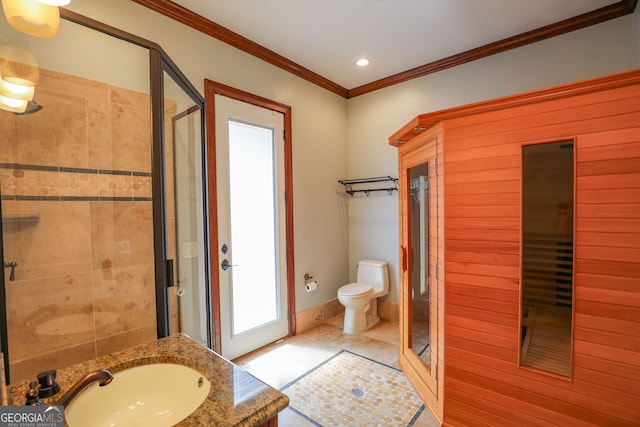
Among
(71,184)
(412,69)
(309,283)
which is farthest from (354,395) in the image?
(412,69)

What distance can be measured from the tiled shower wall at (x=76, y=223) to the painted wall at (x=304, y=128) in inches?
32.8

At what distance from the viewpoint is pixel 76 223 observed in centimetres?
146

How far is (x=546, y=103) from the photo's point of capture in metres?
1.41

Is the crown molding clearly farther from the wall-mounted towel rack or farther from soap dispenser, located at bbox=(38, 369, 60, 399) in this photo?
soap dispenser, located at bbox=(38, 369, 60, 399)

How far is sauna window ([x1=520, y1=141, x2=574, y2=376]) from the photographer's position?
1463 millimetres

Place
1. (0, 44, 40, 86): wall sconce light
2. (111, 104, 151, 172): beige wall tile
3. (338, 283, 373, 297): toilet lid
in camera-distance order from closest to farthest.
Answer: (0, 44, 40, 86): wall sconce light < (111, 104, 151, 172): beige wall tile < (338, 283, 373, 297): toilet lid

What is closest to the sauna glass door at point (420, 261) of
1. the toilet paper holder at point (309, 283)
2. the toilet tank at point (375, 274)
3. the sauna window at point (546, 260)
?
the sauna window at point (546, 260)

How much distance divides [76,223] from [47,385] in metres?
0.76

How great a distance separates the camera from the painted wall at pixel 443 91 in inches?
91.7

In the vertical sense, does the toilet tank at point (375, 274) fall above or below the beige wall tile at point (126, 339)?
below

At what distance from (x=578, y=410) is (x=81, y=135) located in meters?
2.74

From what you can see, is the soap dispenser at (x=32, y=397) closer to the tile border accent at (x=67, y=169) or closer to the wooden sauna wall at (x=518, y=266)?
the tile border accent at (x=67, y=169)

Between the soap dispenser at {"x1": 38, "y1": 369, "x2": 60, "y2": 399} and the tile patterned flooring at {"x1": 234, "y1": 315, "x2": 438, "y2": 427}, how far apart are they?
127 cm

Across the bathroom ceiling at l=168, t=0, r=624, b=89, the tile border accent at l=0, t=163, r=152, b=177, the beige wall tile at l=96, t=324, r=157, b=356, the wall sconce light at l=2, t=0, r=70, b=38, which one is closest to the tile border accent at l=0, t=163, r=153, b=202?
the tile border accent at l=0, t=163, r=152, b=177
